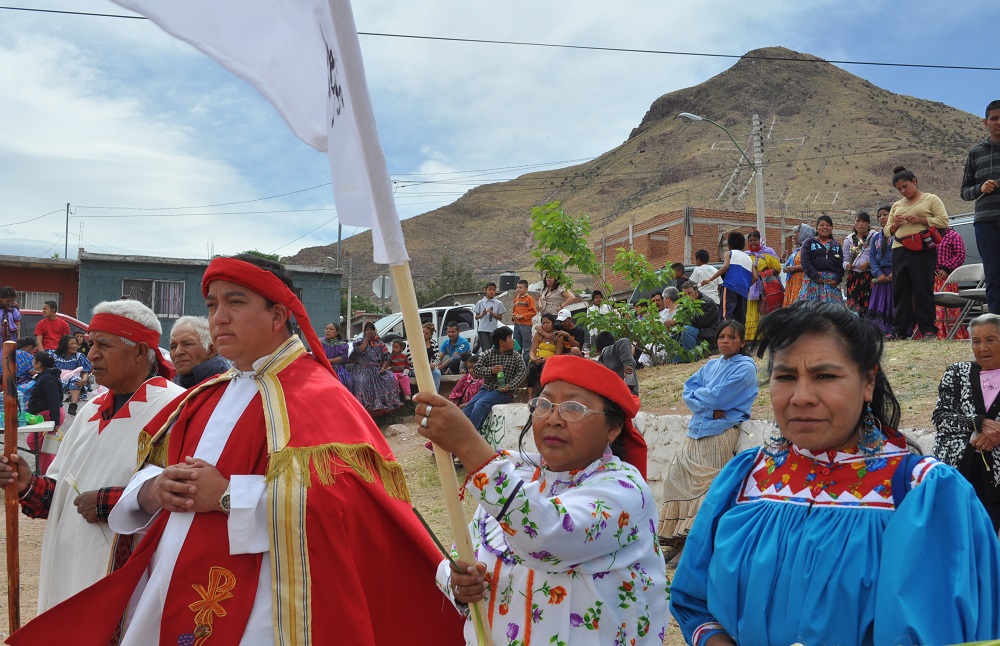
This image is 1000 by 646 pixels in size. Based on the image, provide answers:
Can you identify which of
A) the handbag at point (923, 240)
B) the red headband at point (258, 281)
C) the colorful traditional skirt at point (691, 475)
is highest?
the handbag at point (923, 240)

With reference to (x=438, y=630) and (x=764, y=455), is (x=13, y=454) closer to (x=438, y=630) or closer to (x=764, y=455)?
(x=438, y=630)

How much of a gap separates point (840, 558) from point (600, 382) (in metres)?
0.90

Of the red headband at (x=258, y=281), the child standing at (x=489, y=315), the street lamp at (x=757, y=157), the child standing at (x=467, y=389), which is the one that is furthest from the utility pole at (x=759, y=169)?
the red headband at (x=258, y=281)

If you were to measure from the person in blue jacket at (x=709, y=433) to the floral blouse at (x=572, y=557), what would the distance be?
15.9 feet

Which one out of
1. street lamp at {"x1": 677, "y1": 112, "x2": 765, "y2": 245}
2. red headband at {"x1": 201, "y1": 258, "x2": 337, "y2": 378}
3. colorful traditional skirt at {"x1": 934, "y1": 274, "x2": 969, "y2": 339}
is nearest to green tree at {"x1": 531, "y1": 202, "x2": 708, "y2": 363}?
colorful traditional skirt at {"x1": 934, "y1": 274, "x2": 969, "y2": 339}

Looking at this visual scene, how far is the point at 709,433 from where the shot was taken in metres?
7.38

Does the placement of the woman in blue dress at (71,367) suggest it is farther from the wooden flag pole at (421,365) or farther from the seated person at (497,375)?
the wooden flag pole at (421,365)

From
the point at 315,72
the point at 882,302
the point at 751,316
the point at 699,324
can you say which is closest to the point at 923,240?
the point at 882,302

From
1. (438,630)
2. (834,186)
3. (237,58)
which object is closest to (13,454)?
(438,630)

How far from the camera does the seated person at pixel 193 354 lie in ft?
16.0

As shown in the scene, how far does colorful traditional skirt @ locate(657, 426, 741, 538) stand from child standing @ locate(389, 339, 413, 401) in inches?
327

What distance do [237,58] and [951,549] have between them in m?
2.20

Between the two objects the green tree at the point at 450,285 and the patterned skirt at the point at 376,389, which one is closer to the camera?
the patterned skirt at the point at 376,389

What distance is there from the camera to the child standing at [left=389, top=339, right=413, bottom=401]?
15.4 m
